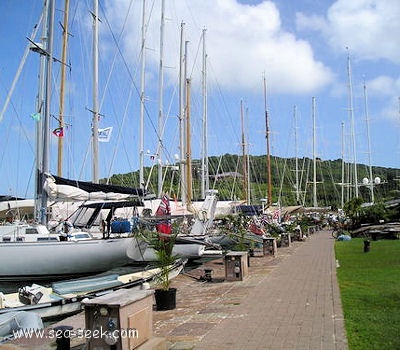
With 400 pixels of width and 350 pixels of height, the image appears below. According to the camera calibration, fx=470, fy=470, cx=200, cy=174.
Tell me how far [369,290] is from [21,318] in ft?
26.3

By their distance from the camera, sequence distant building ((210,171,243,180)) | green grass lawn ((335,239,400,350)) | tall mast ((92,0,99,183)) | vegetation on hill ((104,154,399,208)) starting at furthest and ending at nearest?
1. distant building ((210,171,243,180))
2. vegetation on hill ((104,154,399,208))
3. tall mast ((92,0,99,183))
4. green grass lawn ((335,239,400,350))

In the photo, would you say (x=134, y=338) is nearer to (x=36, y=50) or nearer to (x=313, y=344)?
(x=313, y=344)

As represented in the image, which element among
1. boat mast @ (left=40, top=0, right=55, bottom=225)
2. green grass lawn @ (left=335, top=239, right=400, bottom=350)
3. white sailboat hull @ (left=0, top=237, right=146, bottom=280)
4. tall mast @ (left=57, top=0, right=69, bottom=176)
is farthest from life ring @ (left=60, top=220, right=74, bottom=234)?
green grass lawn @ (left=335, top=239, right=400, bottom=350)

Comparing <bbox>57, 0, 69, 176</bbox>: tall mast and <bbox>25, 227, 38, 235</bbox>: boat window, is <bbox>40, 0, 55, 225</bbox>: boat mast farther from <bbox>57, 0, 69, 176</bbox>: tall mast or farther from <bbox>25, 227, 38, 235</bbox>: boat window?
<bbox>57, 0, 69, 176</bbox>: tall mast

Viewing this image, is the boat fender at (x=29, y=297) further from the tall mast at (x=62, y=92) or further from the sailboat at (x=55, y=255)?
the tall mast at (x=62, y=92)

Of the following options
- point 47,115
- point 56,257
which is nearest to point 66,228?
point 56,257

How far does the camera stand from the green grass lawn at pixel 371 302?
7.10 meters

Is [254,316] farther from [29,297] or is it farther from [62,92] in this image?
[62,92]

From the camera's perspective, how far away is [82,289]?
43.0 feet

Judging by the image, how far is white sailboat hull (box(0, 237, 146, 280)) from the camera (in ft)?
57.3

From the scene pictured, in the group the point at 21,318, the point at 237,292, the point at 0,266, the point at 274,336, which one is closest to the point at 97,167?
the point at 0,266

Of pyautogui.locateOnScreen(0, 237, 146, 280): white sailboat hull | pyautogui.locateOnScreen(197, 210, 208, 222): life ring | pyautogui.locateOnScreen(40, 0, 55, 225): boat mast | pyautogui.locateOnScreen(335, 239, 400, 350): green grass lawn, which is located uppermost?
pyautogui.locateOnScreen(40, 0, 55, 225): boat mast

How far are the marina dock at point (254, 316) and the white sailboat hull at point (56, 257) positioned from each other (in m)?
3.85

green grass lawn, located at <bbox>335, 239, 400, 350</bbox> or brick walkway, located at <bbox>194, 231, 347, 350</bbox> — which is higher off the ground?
green grass lawn, located at <bbox>335, 239, 400, 350</bbox>
